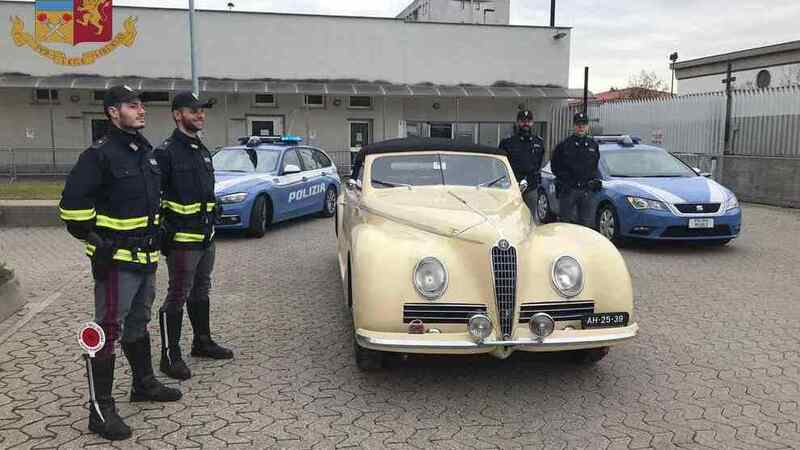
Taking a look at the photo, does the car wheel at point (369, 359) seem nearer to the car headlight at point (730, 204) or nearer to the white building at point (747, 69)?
the car headlight at point (730, 204)

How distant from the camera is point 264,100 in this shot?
82.0 feet

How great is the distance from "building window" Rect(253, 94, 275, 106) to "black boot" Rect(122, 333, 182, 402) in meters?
21.7

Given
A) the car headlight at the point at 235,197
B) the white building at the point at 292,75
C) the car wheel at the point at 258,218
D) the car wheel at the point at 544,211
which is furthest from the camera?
the white building at the point at 292,75

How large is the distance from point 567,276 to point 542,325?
0.44m

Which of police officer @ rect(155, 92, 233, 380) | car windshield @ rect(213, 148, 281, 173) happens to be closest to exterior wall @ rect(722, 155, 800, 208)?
car windshield @ rect(213, 148, 281, 173)

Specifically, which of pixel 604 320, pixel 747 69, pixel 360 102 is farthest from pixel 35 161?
pixel 747 69

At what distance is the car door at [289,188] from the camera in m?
11.5

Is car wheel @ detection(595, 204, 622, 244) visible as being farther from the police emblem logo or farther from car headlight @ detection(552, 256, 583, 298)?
the police emblem logo

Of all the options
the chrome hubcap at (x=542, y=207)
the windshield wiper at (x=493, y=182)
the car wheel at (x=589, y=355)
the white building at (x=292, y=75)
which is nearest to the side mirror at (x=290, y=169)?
the chrome hubcap at (x=542, y=207)

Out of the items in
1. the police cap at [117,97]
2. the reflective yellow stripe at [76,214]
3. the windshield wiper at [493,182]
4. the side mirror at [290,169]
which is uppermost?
the police cap at [117,97]

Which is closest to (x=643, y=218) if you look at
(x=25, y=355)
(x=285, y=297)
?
(x=285, y=297)

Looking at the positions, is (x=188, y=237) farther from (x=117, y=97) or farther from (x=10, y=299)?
(x=10, y=299)

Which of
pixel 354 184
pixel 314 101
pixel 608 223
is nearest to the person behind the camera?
pixel 354 184

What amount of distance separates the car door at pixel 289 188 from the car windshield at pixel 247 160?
216 mm
